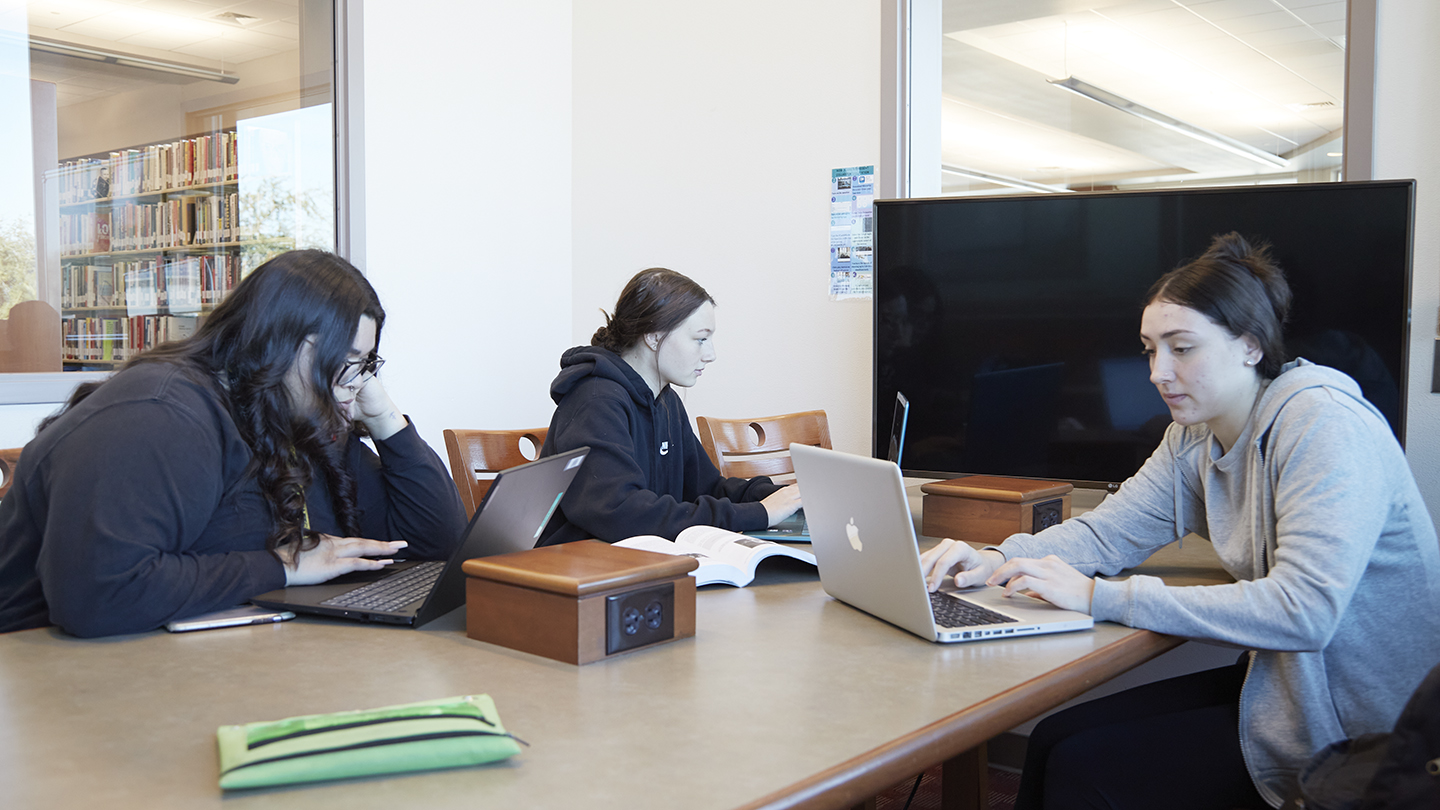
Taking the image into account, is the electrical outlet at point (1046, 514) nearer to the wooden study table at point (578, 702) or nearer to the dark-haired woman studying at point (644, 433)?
the dark-haired woman studying at point (644, 433)

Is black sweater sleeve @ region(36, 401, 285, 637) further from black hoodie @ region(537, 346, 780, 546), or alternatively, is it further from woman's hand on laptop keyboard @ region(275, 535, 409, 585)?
black hoodie @ region(537, 346, 780, 546)

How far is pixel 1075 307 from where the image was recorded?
2.39 m

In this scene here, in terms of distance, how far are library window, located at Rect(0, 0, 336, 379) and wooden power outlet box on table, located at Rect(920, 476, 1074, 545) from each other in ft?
6.39

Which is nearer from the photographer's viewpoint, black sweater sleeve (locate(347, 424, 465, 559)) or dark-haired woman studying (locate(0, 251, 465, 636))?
dark-haired woman studying (locate(0, 251, 465, 636))

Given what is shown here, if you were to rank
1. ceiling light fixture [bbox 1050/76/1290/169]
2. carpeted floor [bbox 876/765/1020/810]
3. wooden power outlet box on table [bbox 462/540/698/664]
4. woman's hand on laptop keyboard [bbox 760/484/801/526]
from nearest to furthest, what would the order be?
wooden power outlet box on table [bbox 462/540/698/664]
woman's hand on laptop keyboard [bbox 760/484/801/526]
carpeted floor [bbox 876/765/1020/810]
ceiling light fixture [bbox 1050/76/1290/169]

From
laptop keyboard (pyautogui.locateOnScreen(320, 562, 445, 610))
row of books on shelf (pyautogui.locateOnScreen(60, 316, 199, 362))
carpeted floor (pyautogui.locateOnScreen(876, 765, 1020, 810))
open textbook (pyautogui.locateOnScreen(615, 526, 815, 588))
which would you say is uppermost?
row of books on shelf (pyautogui.locateOnScreen(60, 316, 199, 362))

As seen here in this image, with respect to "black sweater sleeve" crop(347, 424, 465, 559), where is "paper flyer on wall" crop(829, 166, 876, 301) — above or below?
above

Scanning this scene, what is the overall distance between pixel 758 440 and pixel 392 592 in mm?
1475

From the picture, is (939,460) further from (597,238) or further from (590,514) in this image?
(597,238)

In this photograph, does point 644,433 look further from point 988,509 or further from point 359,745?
point 359,745

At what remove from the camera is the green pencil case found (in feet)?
2.53

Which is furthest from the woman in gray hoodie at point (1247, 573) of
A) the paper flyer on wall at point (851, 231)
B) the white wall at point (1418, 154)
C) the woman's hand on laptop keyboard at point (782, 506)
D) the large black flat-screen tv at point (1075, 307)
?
the paper flyer on wall at point (851, 231)

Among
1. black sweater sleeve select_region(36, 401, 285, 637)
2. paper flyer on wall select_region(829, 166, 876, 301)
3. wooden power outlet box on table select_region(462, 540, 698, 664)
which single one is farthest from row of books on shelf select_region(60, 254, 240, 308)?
wooden power outlet box on table select_region(462, 540, 698, 664)

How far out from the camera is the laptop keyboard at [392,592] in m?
1.31
